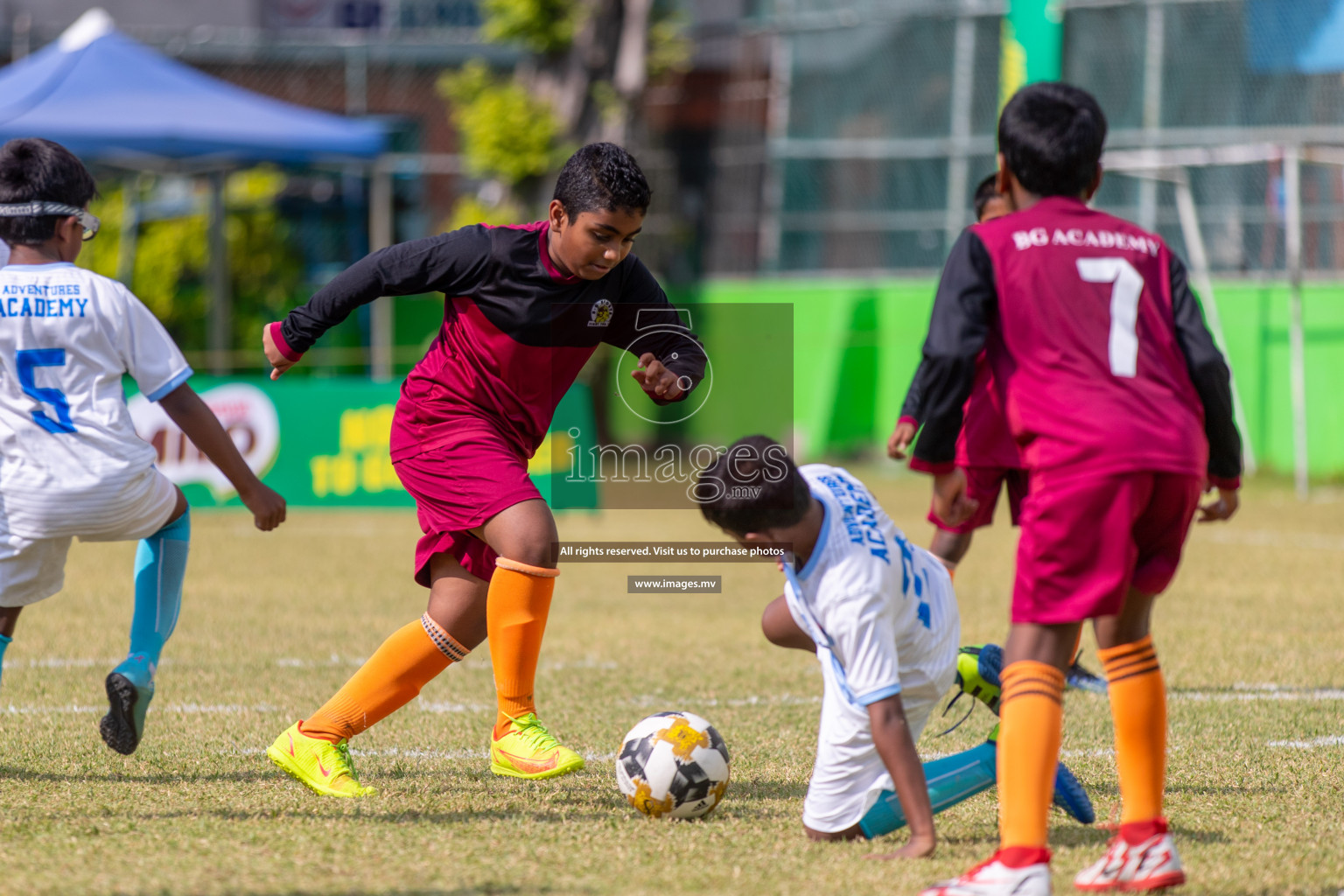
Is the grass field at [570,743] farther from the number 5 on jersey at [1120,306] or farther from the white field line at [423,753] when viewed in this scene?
the number 5 on jersey at [1120,306]

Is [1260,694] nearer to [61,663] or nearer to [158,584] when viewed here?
[158,584]

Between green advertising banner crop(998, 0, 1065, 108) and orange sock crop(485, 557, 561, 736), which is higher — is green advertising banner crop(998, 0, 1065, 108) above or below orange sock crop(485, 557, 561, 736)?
above

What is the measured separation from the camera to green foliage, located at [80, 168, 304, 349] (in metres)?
18.8

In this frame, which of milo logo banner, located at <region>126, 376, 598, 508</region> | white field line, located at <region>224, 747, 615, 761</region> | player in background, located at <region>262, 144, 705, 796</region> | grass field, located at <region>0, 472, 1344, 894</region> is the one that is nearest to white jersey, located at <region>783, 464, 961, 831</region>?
grass field, located at <region>0, 472, 1344, 894</region>

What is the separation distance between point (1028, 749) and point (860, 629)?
1.58 feet

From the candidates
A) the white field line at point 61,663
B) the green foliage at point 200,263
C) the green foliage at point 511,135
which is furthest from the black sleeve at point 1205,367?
the green foliage at point 200,263

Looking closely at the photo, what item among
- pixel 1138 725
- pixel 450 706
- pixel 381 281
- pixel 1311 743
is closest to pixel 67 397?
pixel 381 281

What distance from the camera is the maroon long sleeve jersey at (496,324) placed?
4.21m

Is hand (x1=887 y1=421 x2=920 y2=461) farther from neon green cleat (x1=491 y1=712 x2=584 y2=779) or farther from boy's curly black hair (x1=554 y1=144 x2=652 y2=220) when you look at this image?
neon green cleat (x1=491 y1=712 x2=584 y2=779)

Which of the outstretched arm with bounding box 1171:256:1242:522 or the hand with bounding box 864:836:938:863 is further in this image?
the hand with bounding box 864:836:938:863

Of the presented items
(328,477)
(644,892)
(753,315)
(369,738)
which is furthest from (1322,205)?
(644,892)

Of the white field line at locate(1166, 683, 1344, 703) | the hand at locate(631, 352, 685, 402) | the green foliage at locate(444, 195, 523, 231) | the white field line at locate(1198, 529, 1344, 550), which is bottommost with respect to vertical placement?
the white field line at locate(1198, 529, 1344, 550)

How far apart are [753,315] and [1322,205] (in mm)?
7302

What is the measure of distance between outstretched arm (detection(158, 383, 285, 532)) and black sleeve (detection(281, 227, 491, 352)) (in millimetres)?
310
